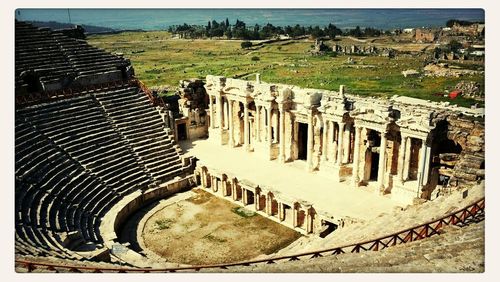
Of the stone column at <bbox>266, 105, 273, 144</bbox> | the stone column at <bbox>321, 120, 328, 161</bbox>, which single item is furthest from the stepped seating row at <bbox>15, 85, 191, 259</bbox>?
the stone column at <bbox>321, 120, 328, 161</bbox>

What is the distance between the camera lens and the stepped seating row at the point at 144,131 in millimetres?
28188

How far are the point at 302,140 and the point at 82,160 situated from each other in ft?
44.8

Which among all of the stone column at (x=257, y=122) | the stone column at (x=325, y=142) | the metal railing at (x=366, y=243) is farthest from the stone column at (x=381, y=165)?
the stone column at (x=257, y=122)

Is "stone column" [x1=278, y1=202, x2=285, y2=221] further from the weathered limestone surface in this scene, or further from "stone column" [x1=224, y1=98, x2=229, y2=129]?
"stone column" [x1=224, y1=98, x2=229, y2=129]

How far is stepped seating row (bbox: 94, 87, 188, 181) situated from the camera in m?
28.2

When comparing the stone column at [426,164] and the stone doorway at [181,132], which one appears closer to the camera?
the stone column at [426,164]

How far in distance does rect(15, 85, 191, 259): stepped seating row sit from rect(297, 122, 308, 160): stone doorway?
786 cm

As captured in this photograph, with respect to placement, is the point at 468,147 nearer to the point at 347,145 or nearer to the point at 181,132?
the point at 347,145

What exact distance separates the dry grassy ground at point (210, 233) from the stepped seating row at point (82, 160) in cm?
283

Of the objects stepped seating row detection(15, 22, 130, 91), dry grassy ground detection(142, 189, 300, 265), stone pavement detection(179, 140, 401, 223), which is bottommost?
dry grassy ground detection(142, 189, 300, 265)

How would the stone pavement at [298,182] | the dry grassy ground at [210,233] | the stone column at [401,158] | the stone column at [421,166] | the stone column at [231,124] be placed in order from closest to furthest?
1. the dry grassy ground at [210,233]
2. the stone column at [421,166]
3. the stone pavement at [298,182]
4. the stone column at [401,158]
5. the stone column at [231,124]

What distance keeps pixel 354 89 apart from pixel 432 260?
40.2 m

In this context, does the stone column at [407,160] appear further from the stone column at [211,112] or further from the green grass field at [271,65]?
the green grass field at [271,65]

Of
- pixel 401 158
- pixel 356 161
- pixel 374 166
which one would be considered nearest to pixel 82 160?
pixel 356 161
